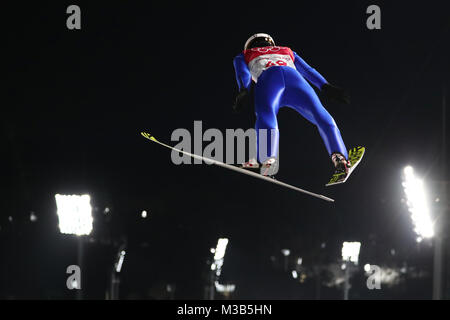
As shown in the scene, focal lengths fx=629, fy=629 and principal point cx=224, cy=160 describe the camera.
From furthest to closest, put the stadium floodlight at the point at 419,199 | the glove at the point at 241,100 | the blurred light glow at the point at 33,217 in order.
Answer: the blurred light glow at the point at 33,217 → the stadium floodlight at the point at 419,199 → the glove at the point at 241,100

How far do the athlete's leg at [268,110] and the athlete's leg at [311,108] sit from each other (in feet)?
0.35

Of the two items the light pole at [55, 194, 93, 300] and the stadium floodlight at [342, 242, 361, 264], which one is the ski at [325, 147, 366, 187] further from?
the stadium floodlight at [342, 242, 361, 264]

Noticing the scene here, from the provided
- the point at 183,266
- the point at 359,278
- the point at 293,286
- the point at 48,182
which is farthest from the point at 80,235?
the point at 293,286

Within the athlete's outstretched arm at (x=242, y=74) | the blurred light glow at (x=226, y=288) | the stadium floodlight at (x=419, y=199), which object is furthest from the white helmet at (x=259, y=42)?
the blurred light glow at (x=226, y=288)

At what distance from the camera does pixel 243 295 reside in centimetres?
5528

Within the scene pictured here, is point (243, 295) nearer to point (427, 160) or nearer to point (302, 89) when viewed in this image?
point (427, 160)

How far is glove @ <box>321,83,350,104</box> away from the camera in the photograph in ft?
24.3

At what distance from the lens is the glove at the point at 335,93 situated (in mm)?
7395

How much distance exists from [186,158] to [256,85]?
128cm

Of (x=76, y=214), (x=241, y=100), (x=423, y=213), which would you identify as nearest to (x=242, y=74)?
(x=241, y=100)

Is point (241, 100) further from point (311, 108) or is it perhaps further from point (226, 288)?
point (226, 288)

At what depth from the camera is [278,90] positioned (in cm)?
711

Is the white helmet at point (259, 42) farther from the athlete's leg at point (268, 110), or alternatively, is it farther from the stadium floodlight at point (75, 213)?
the stadium floodlight at point (75, 213)

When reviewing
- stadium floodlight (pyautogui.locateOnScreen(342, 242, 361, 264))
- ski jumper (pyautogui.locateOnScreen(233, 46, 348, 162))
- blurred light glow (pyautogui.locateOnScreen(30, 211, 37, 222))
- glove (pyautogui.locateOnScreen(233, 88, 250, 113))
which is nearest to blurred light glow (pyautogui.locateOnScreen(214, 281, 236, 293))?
blurred light glow (pyautogui.locateOnScreen(30, 211, 37, 222))
